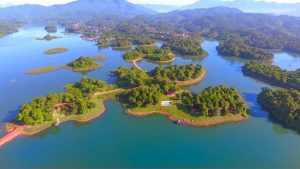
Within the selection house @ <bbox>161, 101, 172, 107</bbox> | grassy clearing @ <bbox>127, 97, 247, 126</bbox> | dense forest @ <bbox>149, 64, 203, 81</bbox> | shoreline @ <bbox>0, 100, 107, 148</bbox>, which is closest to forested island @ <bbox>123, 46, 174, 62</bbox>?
dense forest @ <bbox>149, 64, 203, 81</bbox>

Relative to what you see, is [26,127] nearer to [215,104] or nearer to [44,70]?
[215,104]

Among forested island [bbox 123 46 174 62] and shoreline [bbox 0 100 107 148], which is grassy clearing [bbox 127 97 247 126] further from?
forested island [bbox 123 46 174 62]

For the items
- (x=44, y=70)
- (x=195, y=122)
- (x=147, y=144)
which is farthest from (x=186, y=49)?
(x=147, y=144)

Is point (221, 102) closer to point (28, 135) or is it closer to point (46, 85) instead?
point (28, 135)

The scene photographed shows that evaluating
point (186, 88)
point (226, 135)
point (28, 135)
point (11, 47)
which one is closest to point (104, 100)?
point (28, 135)

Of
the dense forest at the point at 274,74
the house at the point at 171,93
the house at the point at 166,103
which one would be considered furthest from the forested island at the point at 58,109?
the dense forest at the point at 274,74

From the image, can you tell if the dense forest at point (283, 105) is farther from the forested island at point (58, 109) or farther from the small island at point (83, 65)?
the small island at point (83, 65)
